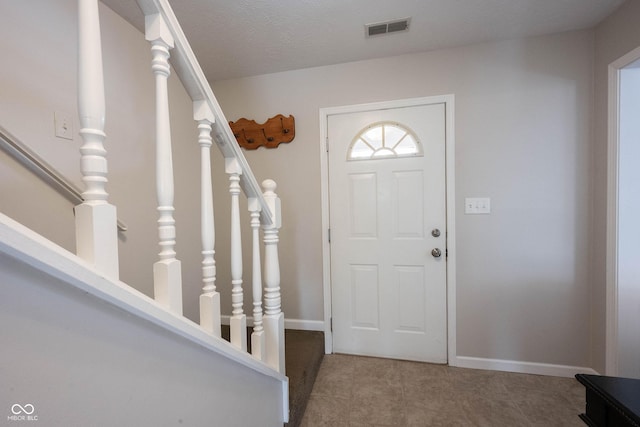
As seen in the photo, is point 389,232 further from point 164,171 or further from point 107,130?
point 107,130

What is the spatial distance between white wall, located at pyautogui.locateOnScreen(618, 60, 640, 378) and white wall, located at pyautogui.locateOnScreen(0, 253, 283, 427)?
2.32 m

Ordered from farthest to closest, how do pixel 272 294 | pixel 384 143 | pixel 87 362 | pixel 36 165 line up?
pixel 384 143 < pixel 272 294 < pixel 36 165 < pixel 87 362

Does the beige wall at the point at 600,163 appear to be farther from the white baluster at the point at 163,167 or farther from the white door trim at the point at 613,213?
the white baluster at the point at 163,167

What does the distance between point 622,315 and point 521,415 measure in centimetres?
87

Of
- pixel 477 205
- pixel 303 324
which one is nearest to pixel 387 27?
pixel 477 205

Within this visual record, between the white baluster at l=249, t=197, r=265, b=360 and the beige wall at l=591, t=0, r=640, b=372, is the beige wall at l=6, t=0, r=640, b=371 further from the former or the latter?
the white baluster at l=249, t=197, r=265, b=360

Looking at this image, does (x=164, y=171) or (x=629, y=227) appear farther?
(x=629, y=227)

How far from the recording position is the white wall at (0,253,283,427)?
15.1 inches

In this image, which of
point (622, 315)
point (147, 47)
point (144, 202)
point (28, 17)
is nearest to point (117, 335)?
point (144, 202)

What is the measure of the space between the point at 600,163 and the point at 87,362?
Result: 2.63 meters

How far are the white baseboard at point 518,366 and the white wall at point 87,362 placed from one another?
1871 mm

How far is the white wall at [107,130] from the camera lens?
109 cm

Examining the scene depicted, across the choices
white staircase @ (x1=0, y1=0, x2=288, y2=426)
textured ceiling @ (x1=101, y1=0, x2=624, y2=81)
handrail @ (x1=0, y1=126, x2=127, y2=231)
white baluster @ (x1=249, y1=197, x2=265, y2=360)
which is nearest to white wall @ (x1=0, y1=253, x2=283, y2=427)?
white staircase @ (x1=0, y1=0, x2=288, y2=426)

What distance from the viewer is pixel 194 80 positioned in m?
0.77
